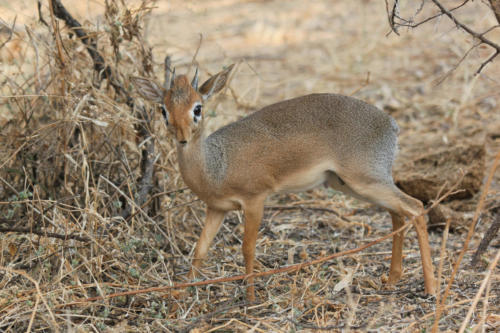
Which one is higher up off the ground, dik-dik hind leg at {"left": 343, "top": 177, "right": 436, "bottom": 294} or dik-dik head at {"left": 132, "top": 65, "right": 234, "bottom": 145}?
dik-dik head at {"left": 132, "top": 65, "right": 234, "bottom": 145}

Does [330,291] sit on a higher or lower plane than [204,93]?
lower

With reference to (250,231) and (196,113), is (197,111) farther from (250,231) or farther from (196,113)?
(250,231)

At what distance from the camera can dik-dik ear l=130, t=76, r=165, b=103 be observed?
12.7 ft

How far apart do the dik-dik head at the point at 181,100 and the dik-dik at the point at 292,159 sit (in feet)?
0.04

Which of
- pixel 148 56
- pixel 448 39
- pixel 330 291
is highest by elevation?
pixel 148 56

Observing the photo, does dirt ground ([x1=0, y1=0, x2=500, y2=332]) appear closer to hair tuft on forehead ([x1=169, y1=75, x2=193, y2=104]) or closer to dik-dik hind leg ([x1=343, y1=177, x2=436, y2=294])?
dik-dik hind leg ([x1=343, y1=177, x2=436, y2=294])

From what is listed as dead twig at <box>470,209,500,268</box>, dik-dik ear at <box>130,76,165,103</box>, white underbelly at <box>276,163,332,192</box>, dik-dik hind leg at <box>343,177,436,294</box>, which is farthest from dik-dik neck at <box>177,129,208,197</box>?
dead twig at <box>470,209,500,268</box>

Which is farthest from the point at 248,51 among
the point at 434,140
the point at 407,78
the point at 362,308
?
the point at 362,308

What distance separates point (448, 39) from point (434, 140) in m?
3.09

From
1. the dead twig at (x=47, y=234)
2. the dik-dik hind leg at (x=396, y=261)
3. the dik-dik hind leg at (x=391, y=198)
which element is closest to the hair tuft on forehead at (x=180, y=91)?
the dead twig at (x=47, y=234)

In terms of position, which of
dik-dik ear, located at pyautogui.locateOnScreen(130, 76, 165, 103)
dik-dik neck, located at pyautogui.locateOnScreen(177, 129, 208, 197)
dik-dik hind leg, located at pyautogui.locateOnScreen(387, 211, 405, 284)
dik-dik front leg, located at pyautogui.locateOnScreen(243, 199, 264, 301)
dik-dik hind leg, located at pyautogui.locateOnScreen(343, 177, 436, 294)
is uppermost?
dik-dik ear, located at pyautogui.locateOnScreen(130, 76, 165, 103)

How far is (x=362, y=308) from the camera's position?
12.3 feet

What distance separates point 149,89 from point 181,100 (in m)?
0.31

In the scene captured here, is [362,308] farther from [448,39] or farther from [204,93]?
[448,39]
